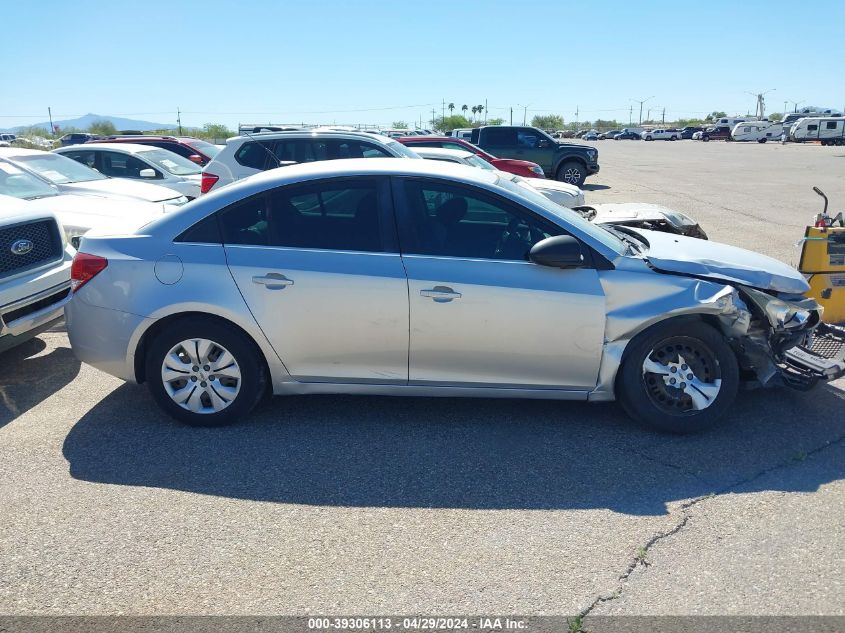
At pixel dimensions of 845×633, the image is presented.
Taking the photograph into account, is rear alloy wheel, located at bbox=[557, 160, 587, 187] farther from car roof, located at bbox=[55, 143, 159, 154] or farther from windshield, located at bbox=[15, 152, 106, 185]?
windshield, located at bbox=[15, 152, 106, 185]

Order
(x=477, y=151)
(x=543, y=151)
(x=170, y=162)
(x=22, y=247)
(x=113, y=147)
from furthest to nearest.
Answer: (x=543, y=151) < (x=477, y=151) < (x=170, y=162) < (x=113, y=147) < (x=22, y=247)

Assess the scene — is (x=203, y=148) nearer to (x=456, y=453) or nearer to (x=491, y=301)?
(x=491, y=301)

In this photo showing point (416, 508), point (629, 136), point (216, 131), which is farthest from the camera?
point (629, 136)

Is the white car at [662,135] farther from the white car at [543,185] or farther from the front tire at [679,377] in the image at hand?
the front tire at [679,377]

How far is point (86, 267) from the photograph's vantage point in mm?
4484

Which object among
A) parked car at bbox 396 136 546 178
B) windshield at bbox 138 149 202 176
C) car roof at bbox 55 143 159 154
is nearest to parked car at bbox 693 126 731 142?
parked car at bbox 396 136 546 178

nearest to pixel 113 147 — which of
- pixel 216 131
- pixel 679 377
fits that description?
pixel 679 377

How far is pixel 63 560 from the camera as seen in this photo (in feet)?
10.4

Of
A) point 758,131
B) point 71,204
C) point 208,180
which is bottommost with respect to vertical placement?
point 71,204

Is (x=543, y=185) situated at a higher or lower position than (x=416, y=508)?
higher

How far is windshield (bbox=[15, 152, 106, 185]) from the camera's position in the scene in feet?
30.4

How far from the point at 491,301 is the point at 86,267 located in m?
2.61

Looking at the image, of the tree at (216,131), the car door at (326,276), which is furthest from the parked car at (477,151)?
the tree at (216,131)

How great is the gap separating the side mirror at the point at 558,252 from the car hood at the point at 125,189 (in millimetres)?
6933
